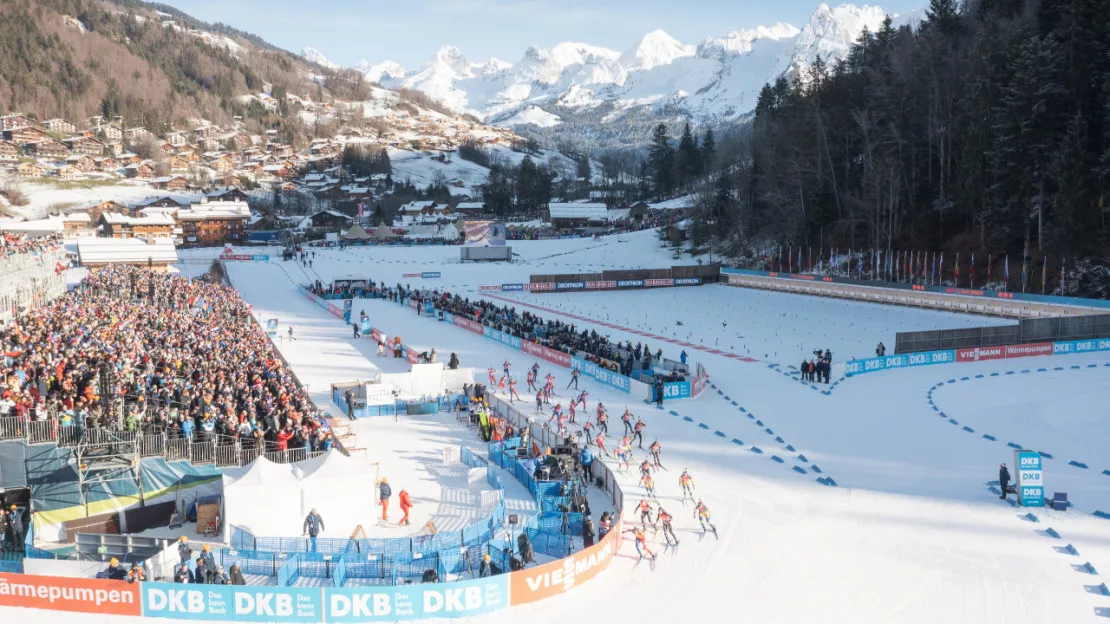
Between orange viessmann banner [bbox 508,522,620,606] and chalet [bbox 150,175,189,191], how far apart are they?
114938mm

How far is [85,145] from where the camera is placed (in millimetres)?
117562

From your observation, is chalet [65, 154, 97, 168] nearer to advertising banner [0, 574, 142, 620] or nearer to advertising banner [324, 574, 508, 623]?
advertising banner [0, 574, 142, 620]

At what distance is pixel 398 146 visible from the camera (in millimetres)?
170000

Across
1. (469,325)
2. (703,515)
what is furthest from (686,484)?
(469,325)

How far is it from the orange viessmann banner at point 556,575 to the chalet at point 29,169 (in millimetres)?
109651

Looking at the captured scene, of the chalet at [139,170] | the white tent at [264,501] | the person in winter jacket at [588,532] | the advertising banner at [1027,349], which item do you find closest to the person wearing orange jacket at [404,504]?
the white tent at [264,501]

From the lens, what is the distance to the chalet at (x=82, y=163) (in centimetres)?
10819

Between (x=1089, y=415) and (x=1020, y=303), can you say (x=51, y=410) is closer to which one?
(x=1089, y=415)

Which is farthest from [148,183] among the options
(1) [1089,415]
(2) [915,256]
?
(1) [1089,415]

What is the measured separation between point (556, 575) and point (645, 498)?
450cm

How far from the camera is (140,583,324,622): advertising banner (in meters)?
11.5

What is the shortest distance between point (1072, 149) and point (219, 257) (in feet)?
200

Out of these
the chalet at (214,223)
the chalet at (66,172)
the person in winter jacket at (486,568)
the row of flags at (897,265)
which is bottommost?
the person in winter jacket at (486,568)

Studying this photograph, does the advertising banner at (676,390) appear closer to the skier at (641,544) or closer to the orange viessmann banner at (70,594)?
the skier at (641,544)
